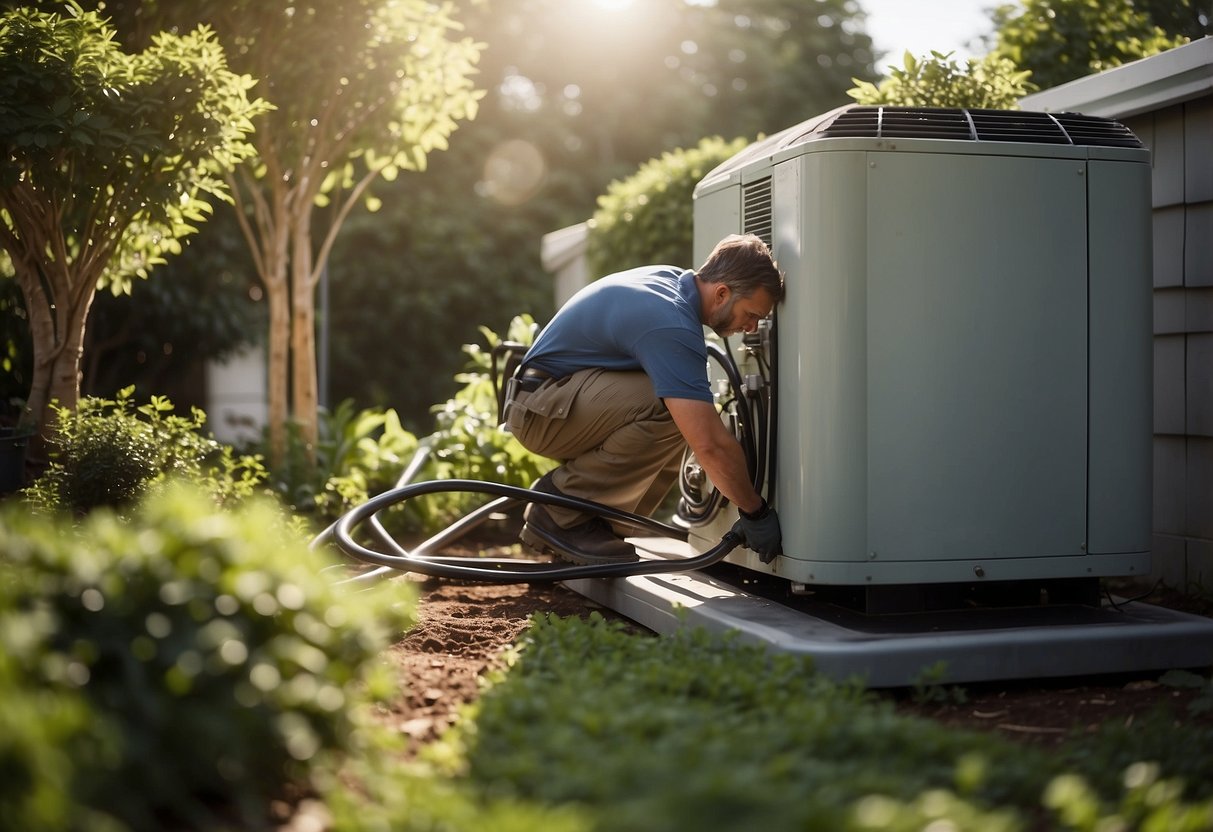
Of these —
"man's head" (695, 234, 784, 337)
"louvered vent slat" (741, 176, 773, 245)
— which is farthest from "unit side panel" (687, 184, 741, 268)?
"man's head" (695, 234, 784, 337)

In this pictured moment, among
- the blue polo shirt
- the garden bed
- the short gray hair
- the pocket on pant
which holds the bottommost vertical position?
the garden bed

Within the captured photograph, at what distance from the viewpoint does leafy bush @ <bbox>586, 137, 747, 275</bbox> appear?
6.23 meters

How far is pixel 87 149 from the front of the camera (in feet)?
13.8

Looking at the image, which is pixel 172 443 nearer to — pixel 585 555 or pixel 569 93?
pixel 585 555

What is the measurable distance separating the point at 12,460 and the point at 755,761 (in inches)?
136

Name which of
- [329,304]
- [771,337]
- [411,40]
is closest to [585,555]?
[771,337]

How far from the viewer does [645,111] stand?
61.3ft

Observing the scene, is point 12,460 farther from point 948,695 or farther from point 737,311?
point 948,695

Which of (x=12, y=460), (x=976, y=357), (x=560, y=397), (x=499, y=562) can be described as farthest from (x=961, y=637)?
(x=12, y=460)

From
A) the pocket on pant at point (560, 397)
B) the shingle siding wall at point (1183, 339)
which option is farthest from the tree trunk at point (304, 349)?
the shingle siding wall at point (1183, 339)

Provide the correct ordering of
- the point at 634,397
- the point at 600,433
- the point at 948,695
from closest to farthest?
1. the point at 948,695
2. the point at 634,397
3. the point at 600,433

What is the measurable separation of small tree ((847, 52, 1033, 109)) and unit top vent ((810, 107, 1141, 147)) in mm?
1234

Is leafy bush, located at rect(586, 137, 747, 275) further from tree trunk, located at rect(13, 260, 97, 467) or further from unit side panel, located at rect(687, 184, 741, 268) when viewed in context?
tree trunk, located at rect(13, 260, 97, 467)

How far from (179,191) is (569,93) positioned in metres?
15.3
